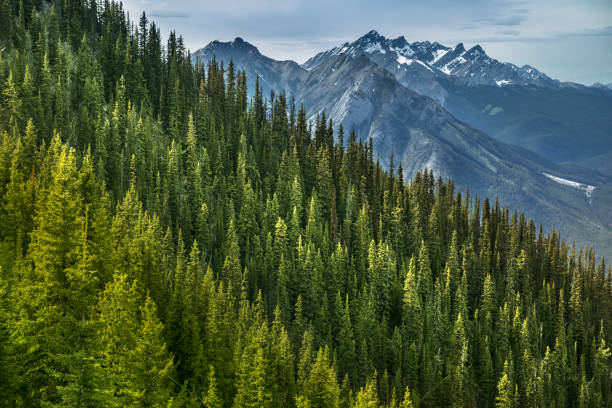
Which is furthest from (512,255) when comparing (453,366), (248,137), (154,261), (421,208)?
(154,261)

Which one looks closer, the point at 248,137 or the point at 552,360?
the point at 552,360

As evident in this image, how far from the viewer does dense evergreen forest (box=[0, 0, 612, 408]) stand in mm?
39688

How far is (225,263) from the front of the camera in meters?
98.2

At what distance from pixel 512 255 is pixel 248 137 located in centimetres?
9643

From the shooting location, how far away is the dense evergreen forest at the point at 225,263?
3969 centimetres

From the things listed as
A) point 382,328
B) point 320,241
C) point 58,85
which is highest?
point 58,85

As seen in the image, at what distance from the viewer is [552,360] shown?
131000 mm

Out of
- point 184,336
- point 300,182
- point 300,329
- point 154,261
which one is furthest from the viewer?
point 300,182

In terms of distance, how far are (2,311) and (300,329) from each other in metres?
69.9

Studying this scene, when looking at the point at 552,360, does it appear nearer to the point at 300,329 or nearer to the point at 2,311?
the point at 300,329

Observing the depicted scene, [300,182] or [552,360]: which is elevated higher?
[300,182]

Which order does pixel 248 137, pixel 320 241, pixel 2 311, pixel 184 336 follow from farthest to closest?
pixel 248 137 → pixel 320 241 → pixel 184 336 → pixel 2 311

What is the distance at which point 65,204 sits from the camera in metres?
42.8

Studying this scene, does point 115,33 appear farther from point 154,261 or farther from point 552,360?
point 552,360
